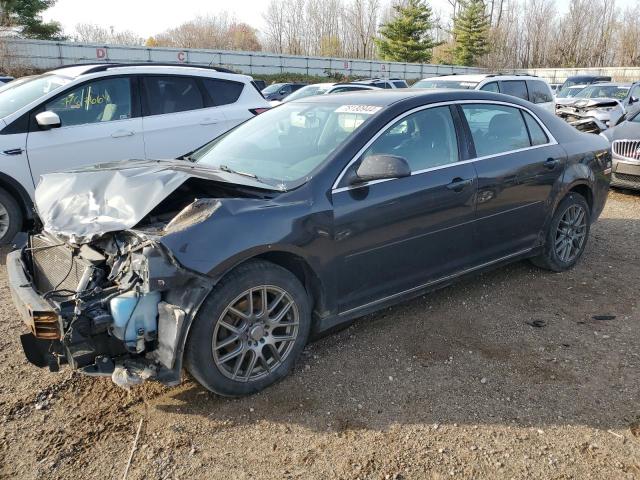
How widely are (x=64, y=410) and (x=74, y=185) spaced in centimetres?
140

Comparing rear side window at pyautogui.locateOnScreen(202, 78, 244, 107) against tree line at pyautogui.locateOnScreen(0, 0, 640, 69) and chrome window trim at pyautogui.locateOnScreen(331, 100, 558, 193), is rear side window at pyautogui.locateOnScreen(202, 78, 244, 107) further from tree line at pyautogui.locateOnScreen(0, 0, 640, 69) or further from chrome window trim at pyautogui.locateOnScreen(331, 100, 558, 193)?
tree line at pyautogui.locateOnScreen(0, 0, 640, 69)

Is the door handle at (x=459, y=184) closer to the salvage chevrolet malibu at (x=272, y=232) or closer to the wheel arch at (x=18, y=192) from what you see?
the salvage chevrolet malibu at (x=272, y=232)

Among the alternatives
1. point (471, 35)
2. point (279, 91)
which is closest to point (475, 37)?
point (471, 35)

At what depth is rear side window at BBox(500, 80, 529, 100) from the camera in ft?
38.0

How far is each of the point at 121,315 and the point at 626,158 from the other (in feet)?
27.8

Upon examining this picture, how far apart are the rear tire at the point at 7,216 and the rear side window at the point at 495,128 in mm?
4766

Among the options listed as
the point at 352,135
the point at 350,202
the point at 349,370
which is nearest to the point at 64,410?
the point at 349,370

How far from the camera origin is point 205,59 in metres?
36.7

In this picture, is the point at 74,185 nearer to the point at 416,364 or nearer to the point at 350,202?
the point at 350,202

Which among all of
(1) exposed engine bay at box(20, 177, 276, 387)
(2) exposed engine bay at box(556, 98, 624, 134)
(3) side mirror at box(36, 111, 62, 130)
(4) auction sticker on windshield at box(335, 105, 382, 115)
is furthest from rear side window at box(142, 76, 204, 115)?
(2) exposed engine bay at box(556, 98, 624, 134)

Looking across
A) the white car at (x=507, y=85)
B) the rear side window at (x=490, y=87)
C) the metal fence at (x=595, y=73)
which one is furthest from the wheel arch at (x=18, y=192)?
the metal fence at (x=595, y=73)

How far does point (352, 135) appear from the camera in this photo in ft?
12.1

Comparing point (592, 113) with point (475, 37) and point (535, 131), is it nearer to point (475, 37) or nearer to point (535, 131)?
point (535, 131)

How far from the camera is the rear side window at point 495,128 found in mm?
4355
